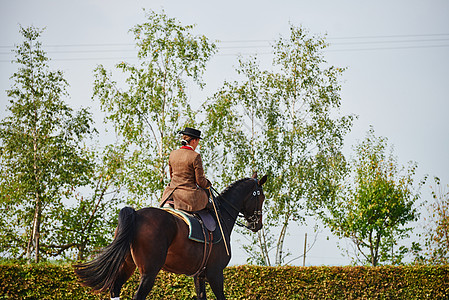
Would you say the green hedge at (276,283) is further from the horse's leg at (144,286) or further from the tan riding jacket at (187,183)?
the horse's leg at (144,286)

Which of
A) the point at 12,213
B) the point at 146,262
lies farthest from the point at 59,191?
the point at 146,262

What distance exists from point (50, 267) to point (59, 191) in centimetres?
652

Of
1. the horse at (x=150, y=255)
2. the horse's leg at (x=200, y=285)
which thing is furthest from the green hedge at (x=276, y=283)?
the horse at (x=150, y=255)

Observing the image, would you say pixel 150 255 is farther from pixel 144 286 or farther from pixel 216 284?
pixel 216 284

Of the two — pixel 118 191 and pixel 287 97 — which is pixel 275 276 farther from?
pixel 287 97

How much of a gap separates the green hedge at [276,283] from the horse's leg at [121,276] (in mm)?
4221

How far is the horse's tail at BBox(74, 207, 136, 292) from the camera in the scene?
5.94 meters

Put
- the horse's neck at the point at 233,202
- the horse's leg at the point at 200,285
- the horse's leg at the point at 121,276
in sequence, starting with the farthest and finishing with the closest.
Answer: the horse's neck at the point at 233,202, the horse's leg at the point at 200,285, the horse's leg at the point at 121,276

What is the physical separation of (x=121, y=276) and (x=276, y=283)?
548cm

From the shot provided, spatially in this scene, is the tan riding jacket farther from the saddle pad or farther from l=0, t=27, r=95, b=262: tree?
l=0, t=27, r=95, b=262: tree

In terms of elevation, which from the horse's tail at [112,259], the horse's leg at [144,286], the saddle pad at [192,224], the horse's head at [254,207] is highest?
the horse's head at [254,207]

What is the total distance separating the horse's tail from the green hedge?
450 centimetres

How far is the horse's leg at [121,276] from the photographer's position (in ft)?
20.5

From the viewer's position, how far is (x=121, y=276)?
6.39m
